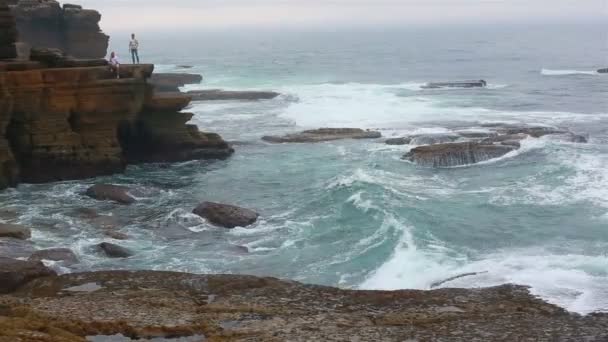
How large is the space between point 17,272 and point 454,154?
24.8 meters

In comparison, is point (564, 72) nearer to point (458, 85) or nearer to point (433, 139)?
point (458, 85)

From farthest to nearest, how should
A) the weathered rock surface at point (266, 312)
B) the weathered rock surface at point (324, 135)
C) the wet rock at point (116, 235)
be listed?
1. the weathered rock surface at point (324, 135)
2. the wet rock at point (116, 235)
3. the weathered rock surface at point (266, 312)

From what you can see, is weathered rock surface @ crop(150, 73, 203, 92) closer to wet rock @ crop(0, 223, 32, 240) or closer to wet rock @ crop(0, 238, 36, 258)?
wet rock @ crop(0, 223, 32, 240)

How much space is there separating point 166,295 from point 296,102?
48.0m

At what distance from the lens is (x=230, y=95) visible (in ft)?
236

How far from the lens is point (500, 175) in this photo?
38.4 meters

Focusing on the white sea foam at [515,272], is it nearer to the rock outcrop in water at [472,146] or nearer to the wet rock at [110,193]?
the wet rock at [110,193]

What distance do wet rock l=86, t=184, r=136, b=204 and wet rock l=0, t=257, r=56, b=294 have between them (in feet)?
37.2

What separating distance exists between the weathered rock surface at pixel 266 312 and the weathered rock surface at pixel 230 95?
4855 centimetres

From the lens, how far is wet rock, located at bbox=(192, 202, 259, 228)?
101 feet

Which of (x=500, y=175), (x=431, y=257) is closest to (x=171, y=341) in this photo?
(x=431, y=257)

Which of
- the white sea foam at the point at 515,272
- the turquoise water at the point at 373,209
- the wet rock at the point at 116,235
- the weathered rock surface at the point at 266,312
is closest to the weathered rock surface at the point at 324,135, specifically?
the turquoise water at the point at 373,209

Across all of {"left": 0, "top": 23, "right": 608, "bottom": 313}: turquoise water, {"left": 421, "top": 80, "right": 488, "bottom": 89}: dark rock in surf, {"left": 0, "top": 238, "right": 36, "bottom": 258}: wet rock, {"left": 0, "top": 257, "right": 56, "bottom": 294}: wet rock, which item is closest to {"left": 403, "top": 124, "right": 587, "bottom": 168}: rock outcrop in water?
{"left": 0, "top": 23, "right": 608, "bottom": 313}: turquoise water

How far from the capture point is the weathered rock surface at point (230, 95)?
7094 cm
